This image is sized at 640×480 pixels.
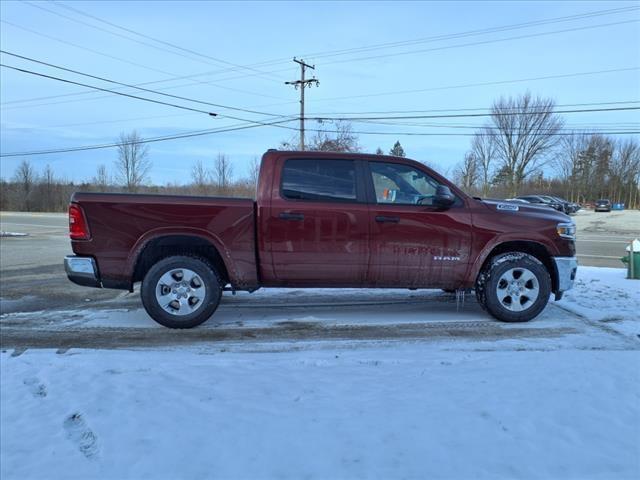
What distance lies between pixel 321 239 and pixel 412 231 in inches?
39.9

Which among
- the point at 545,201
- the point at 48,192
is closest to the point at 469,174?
the point at 545,201

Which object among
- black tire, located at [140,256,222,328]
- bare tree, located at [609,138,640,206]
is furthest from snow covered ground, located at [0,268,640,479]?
bare tree, located at [609,138,640,206]

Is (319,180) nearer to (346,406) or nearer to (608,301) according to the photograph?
(346,406)

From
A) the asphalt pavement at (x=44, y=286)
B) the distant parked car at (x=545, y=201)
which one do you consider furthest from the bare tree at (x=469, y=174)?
the asphalt pavement at (x=44, y=286)

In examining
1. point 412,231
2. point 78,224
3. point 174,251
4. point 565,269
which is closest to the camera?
point 78,224

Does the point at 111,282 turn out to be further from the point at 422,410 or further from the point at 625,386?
the point at 625,386

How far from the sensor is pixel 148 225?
5.01 meters

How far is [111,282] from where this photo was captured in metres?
5.07

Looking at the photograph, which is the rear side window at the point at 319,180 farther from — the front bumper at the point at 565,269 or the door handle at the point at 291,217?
the front bumper at the point at 565,269

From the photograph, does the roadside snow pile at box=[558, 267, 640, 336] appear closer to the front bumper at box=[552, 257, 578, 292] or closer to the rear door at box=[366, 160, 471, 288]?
the front bumper at box=[552, 257, 578, 292]

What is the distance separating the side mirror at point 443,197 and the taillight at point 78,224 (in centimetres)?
378

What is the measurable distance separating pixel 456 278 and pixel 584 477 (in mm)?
3035

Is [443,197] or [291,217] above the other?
[443,197]

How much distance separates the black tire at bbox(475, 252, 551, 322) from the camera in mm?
5289
